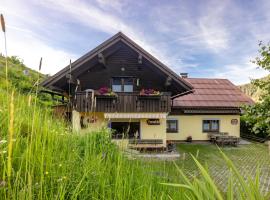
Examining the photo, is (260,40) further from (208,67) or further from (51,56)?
(208,67)

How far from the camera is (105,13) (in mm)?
13000

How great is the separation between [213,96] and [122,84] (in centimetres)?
1021

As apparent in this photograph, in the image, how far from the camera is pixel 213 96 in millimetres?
21625

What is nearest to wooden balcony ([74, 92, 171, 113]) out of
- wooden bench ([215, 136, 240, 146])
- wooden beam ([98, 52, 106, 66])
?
wooden beam ([98, 52, 106, 66])

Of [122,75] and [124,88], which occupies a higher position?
[122,75]

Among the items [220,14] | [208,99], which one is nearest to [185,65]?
[208,99]

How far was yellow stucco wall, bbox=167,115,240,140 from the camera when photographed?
19844 millimetres

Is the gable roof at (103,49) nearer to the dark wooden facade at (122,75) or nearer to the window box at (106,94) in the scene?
the dark wooden facade at (122,75)

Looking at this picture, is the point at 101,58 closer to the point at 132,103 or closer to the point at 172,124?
the point at 132,103

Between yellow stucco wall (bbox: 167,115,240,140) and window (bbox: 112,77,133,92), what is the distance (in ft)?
19.6

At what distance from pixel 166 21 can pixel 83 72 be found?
346 inches

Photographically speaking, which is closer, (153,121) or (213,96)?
(153,121)

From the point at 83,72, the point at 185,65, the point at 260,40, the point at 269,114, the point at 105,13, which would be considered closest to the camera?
the point at 269,114

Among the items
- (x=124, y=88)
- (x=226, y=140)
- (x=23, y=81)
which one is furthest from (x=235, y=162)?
(x=23, y=81)
